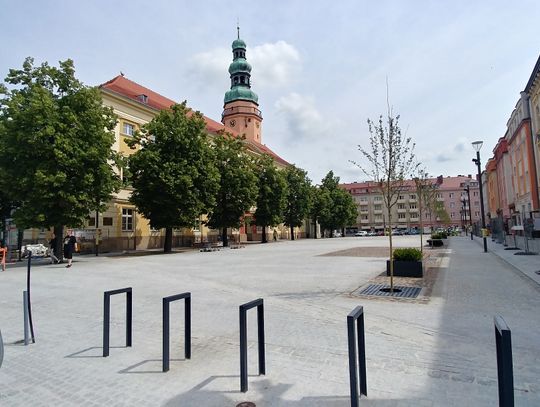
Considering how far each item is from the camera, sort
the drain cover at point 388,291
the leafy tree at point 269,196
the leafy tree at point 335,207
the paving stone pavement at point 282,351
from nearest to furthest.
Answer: the paving stone pavement at point 282,351 < the drain cover at point 388,291 < the leafy tree at point 269,196 < the leafy tree at point 335,207

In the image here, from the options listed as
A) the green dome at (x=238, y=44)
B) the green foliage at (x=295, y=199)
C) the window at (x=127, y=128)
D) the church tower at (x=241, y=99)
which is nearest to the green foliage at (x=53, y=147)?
the window at (x=127, y=128)

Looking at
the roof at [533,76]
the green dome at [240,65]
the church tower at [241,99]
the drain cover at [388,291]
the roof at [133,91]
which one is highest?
the green dome at [240,65]

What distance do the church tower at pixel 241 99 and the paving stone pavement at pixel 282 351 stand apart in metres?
61.5

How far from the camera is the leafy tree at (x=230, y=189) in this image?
3747cm

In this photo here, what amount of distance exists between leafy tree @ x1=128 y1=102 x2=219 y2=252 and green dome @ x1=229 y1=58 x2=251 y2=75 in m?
41.6

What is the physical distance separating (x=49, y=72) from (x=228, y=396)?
24.0 meters

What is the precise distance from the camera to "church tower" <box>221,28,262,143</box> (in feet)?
226

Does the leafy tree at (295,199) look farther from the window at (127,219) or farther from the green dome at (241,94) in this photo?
the window at (127,219)

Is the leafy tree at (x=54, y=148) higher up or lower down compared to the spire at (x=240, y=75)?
lower down

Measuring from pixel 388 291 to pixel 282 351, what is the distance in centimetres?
539

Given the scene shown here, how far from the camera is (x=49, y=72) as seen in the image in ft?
72.2

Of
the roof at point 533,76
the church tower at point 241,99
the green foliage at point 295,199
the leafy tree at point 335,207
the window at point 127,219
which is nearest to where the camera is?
the roof at point 533,76

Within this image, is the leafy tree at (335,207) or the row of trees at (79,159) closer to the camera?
the row of trees at (79,159)

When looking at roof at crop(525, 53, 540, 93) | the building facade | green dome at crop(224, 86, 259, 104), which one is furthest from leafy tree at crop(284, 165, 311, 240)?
the building facade
